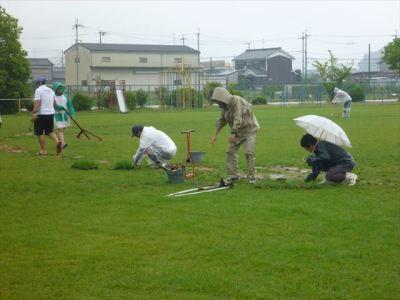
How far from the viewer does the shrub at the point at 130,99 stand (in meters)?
48.2

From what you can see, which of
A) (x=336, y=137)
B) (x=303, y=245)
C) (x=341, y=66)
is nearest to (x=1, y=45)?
(x=341, y=66)

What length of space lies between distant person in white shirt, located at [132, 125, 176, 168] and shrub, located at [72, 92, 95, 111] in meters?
35.3

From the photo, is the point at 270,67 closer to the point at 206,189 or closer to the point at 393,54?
the point at 393,54

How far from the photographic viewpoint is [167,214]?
28.5 ft

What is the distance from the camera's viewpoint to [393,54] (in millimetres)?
57906

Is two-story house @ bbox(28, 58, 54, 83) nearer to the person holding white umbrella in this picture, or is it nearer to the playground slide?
the playground slide

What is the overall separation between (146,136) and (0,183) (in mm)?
2811

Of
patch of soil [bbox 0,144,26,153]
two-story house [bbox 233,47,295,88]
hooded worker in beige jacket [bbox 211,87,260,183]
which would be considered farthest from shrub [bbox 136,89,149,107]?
hooded worker in beige jacket [bbox 211,87,260,183]

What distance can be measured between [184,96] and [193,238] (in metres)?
43.1

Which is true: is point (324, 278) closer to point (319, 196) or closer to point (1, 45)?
point (319, 196)

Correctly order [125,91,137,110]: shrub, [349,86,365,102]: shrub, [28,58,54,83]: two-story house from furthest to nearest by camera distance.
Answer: [28,58,54,83]: two-story house → [349,86,365,102]: shrub → [125,91,137,110]: shrub

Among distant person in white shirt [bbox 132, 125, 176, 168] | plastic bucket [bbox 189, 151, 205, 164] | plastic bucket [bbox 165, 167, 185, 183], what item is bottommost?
plastic bucket [bbox 165, 167, 185, 183]

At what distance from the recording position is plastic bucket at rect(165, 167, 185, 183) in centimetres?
1147

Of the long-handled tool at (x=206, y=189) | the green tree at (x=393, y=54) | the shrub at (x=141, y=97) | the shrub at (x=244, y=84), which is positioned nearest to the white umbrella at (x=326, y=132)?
the long-handled tool at (x=206, y=189)
